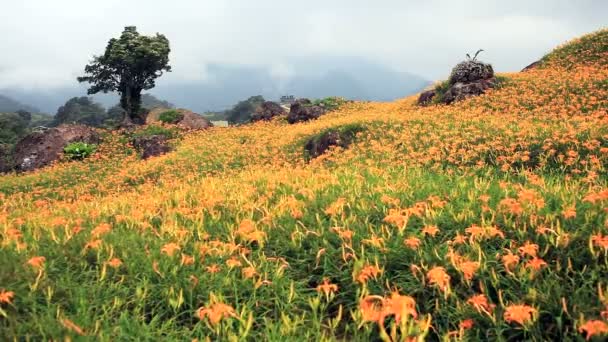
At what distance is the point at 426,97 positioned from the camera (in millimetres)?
24594

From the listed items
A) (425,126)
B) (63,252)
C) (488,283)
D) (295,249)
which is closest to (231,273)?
(295,249)

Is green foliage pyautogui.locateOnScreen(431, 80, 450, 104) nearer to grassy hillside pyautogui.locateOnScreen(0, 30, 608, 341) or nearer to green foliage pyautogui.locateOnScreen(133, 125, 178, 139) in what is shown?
grassy hillside pyautogui.locateOnScreen(0, 30, 608, 341)

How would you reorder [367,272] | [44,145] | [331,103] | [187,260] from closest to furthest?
[367,272] < [187,260] < [44,145] < [331,103]

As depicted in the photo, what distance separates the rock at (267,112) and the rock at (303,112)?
9.14ft

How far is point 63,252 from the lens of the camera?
13.8ft

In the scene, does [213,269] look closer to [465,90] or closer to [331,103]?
[465,90]

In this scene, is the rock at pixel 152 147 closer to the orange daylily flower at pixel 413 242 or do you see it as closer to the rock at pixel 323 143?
the rock at pixel 323 143

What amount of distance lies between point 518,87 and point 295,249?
64.5ft

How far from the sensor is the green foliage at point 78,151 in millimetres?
22459

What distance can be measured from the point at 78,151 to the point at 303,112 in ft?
45.4

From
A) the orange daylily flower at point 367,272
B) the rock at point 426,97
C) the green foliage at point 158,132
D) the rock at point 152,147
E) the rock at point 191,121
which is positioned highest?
the rock at point 426,97

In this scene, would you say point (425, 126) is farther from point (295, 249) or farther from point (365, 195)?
point (295, 249)

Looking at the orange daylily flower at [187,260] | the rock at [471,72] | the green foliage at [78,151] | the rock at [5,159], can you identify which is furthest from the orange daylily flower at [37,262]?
the rock at [5,159]

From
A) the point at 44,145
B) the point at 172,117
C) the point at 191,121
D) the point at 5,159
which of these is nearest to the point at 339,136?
the point at 44,145
